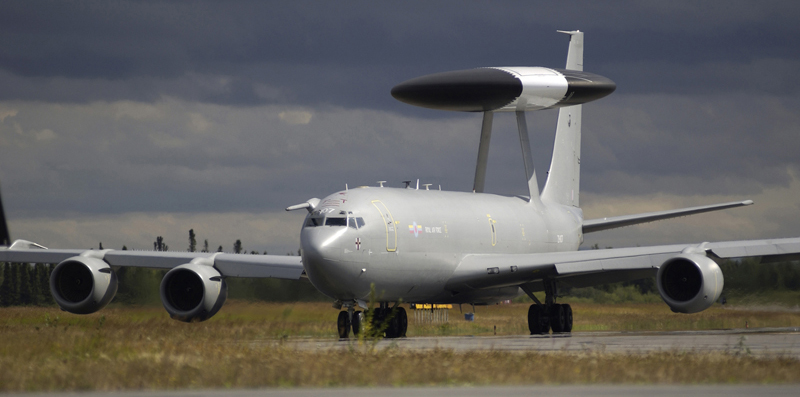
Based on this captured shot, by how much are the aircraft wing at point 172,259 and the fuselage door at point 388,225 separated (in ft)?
11.0

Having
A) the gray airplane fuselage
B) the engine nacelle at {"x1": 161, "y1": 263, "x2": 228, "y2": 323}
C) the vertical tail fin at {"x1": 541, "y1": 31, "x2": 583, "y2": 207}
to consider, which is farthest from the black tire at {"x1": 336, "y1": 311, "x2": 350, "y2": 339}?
the vertical tail fin at {"x1": 541, "y1": 31, "x2": 583, "y2": 207}

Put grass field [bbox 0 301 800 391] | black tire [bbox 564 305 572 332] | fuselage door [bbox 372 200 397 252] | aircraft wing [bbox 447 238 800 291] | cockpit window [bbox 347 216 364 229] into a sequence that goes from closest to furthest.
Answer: grass field [bbox 0 301 800 391] < cockpit window [bbox 347 216 364 229] < fuselage door [bbox 372 200 397 252] < aircraft wing [bbox 447 238 800 291] < black tire [bbox 564 305 572 332]

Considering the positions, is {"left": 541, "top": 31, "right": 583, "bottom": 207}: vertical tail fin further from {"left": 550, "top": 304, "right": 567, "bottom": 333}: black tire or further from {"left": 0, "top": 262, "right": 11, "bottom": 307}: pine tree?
{"left": 0, "top": 262, "right": 11, "bottom": 307}: pine tree

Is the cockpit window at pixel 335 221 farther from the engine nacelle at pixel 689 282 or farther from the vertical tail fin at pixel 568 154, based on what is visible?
the vertical tail fin at pixel 568 154

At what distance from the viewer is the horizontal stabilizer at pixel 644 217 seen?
102ft

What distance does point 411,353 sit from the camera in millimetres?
16438

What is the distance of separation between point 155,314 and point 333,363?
15638 mm

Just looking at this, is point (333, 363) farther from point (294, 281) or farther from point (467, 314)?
point (467, 314)

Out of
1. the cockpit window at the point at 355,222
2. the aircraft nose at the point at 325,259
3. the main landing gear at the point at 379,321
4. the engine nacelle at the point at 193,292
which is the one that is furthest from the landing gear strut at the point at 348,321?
the engine nacelle at the point at 193,292

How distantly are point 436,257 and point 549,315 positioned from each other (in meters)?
4.92

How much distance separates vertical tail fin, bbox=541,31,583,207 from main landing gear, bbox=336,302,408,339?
12.8 meters

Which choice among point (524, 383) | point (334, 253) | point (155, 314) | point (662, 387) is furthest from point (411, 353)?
point (155, 314)

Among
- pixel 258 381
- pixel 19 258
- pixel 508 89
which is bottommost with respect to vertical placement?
pixel 258 381

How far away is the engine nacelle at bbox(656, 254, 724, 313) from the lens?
79.7 ft
